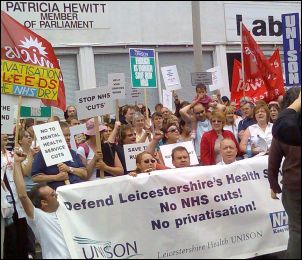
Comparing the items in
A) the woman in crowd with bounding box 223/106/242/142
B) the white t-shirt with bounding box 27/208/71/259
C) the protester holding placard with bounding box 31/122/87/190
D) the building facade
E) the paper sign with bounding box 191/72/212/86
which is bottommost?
the white t-shirt with bounding box 27/208/71/259

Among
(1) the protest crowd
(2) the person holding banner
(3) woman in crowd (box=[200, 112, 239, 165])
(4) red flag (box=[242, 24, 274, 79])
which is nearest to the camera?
(2) the person holding banner

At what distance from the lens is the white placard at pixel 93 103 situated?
677cm

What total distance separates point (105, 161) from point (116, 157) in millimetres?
161

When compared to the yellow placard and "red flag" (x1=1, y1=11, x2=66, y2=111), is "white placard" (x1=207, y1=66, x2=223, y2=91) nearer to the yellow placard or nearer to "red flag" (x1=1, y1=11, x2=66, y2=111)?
"red flag" (x1=1, y1=11, x2=66, y2=111)

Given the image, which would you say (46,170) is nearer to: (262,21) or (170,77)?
(170,77)

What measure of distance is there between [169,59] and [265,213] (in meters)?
12.1

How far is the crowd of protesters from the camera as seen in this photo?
202 inches

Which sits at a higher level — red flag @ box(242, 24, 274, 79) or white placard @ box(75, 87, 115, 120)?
red flag @ box(242, 24, 274, 79)

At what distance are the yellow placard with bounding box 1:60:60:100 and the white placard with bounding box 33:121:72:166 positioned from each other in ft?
1.58

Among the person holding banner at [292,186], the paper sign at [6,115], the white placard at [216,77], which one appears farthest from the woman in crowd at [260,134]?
the white placard at [216,77]

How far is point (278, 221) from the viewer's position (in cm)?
630

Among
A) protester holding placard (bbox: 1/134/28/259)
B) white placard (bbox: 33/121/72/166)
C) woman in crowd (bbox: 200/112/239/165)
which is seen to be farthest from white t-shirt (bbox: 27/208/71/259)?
woman in crowd (bbox: 200/112/239/165)

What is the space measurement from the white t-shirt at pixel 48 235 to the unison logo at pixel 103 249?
0.21 meters

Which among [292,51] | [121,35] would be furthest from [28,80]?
[121,35]
